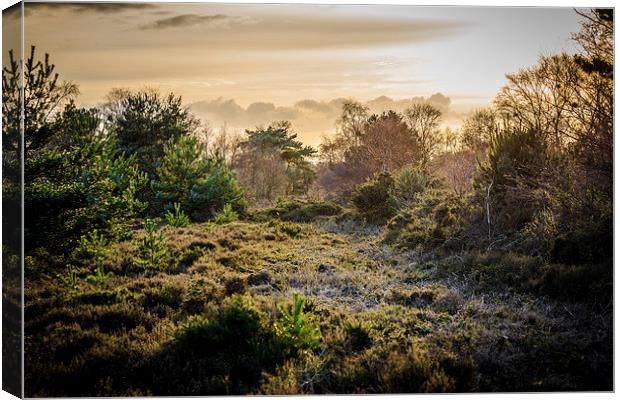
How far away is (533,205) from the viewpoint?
23.3 ft

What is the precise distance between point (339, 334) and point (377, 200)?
6.17 m

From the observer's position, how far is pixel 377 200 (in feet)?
35.8

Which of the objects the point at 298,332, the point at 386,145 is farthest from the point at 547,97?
the point at 298,332

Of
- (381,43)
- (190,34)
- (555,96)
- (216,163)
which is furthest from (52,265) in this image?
(555,96)

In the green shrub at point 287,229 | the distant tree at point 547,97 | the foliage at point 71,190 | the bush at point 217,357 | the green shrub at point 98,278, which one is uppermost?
the distant tree at point 547,97

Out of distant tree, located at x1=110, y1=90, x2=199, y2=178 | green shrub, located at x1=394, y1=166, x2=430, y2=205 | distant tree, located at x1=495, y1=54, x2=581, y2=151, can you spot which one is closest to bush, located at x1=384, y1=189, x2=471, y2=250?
green shrub, located at x1=394, y1=166, x2=430, y2=205

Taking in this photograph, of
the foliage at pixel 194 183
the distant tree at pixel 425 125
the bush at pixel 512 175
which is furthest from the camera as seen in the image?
the foliage at pixel 194 183

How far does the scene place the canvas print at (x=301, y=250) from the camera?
15.4 feet

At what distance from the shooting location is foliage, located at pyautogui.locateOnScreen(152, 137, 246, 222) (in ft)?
34.9

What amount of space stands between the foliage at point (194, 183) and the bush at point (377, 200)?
2367 mm

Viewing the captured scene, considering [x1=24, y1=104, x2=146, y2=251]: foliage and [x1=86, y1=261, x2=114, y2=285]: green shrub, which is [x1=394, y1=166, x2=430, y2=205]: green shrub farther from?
[x1=86, y1=261, x2=114, y2=285]: green shrub

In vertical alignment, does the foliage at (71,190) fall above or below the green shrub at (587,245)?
above

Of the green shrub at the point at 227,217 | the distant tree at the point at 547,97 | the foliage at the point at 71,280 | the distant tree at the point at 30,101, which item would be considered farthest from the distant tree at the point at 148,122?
the distant tree at the point at 547,97

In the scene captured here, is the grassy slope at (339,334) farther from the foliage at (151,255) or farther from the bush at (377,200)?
the bush at (377,200)
